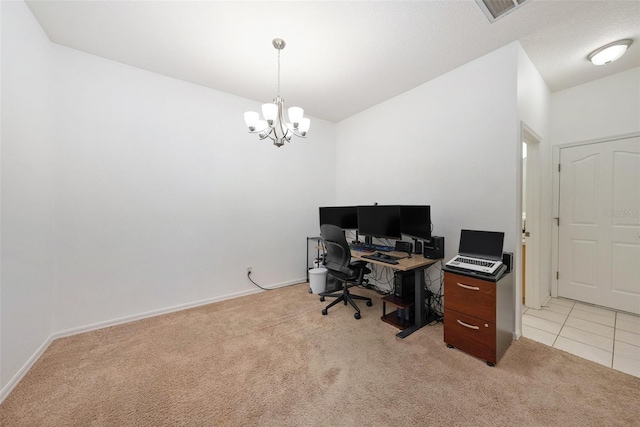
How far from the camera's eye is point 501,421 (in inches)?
54.9

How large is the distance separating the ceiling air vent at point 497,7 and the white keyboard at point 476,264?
2.00 m

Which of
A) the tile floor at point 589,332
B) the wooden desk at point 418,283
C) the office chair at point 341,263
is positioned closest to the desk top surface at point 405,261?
the wooden desk at point 418,283

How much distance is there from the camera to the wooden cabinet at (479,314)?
187 centimetres

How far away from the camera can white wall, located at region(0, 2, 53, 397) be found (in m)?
1.66

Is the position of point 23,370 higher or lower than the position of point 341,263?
lower

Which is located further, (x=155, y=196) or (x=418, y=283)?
(x=155, y=196)

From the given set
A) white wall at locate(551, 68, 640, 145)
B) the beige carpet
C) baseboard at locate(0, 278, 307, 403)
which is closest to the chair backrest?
the beige carpet

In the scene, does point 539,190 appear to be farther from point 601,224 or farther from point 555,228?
point 601,224

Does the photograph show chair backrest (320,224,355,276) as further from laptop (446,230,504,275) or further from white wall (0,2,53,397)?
white wall (0,2,53,397)

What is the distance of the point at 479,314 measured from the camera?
1.93m

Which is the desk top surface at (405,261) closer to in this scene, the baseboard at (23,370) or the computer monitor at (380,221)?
the computer monitor at (380,221)

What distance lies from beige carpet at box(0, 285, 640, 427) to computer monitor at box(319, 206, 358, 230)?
1525mm

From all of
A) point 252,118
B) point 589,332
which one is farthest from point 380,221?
point 589,332

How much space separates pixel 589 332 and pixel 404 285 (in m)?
1.81
